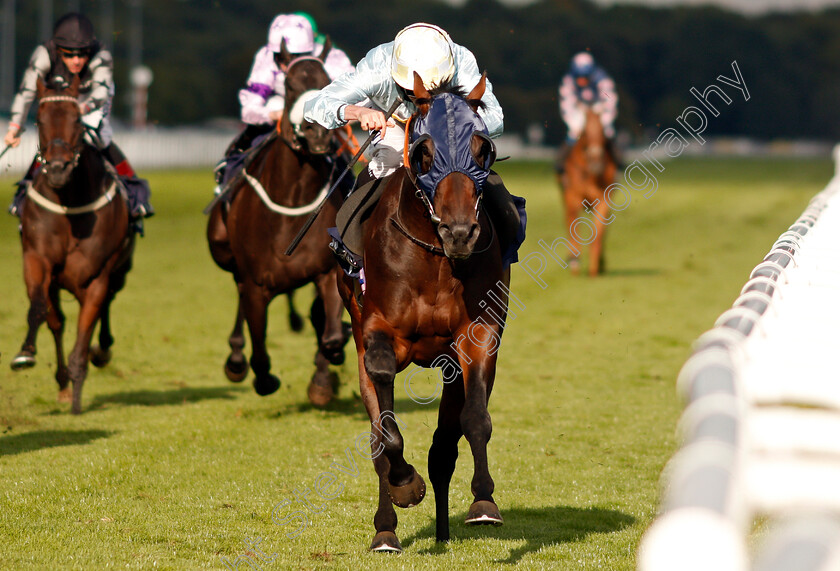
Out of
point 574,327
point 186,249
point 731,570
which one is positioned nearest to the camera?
point 731,570

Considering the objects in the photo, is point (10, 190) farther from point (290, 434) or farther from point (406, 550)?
point (406, 550)

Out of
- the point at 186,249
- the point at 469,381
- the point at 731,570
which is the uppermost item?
the point at 731,570

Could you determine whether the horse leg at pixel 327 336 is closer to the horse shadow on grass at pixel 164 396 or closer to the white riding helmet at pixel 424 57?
the horse shadow on grass at pixel 164 396

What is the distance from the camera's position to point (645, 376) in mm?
8414

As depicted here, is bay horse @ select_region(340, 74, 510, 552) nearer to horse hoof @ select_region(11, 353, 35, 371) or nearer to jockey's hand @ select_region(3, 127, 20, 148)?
horse hoof @ select_region(11, 353, 35, 371)

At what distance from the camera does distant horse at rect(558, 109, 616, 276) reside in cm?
1382

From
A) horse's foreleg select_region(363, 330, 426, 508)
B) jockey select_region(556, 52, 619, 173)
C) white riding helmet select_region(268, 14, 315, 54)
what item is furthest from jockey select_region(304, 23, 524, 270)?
jockey select_region(556, 52, 619, 173)

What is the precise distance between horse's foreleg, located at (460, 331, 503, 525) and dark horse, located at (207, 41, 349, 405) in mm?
2534

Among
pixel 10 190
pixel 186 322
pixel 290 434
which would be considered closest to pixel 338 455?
pixel 290 434

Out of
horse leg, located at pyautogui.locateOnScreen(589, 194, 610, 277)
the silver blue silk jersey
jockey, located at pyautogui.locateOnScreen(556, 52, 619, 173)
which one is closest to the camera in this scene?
the silver blue silk jersey

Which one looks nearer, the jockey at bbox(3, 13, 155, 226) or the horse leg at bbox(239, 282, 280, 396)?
the horse leg at bbox(239, 282, 280, 396)

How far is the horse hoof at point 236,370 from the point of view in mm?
7617

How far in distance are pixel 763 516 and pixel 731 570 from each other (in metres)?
3.29

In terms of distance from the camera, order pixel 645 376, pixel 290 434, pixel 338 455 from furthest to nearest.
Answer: pixel 645 376, pixel 290 434, pixel 338 455
